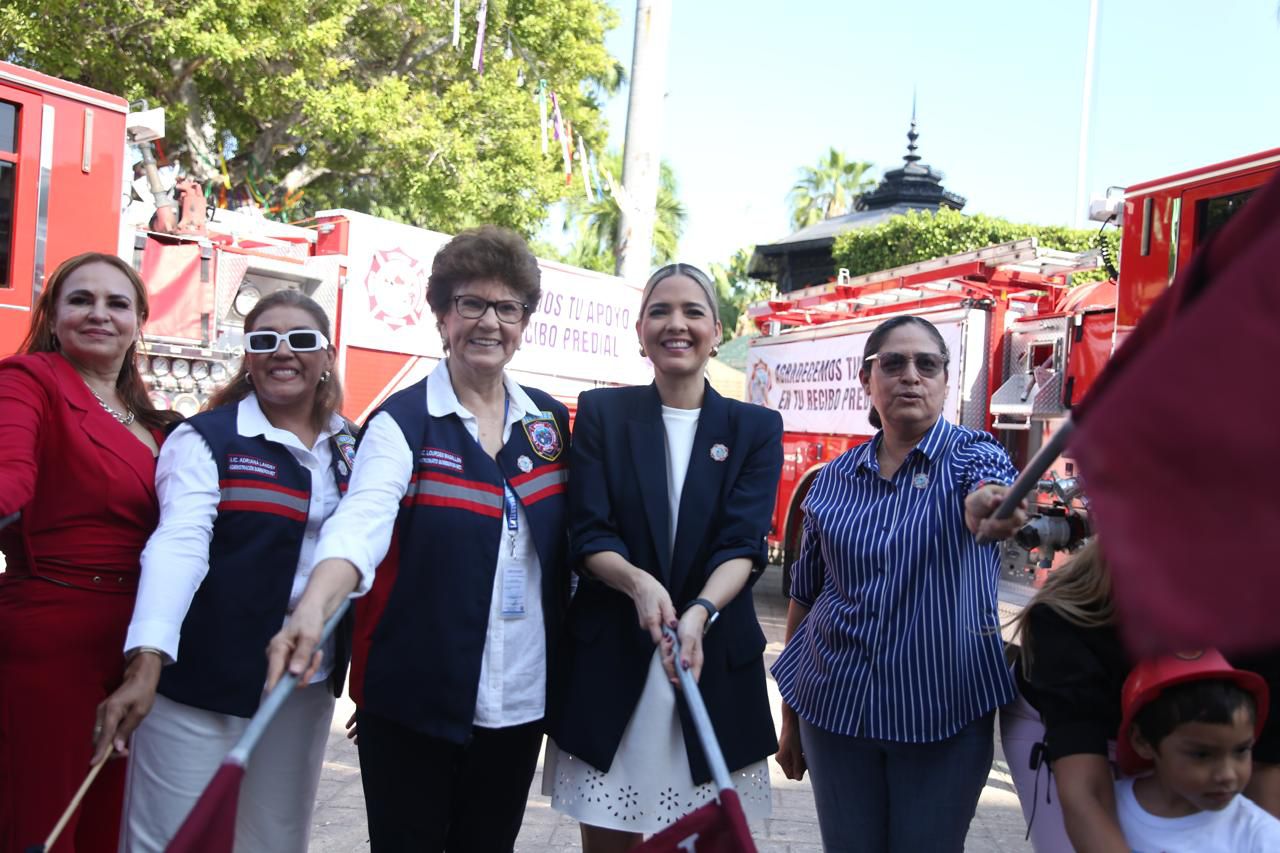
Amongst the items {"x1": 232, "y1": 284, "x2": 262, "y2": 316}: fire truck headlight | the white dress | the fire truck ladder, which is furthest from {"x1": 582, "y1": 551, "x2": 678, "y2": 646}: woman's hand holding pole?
{"x1": 232, "y1": 284, "x2": 262, "y2": 316}: fire truck headlight

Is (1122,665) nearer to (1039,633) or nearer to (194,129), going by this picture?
(1039,633)

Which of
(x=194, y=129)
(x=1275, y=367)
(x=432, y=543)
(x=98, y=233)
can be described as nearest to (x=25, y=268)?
(x=98, y=233)

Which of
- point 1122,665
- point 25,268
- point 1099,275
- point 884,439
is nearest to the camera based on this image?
point 1122,665

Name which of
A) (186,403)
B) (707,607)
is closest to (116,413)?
(707,607)

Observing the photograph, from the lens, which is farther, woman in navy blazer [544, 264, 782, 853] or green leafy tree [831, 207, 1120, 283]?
green leafy tree [831, 207, 1120, 283]

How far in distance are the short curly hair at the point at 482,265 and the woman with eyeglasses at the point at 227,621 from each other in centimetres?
50

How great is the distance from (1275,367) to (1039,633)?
1463mm

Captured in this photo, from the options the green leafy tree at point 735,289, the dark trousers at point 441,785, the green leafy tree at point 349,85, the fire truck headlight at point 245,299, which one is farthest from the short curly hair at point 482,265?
the green leafy tree at point 735,289

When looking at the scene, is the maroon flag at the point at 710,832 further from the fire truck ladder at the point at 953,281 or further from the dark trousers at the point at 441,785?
the fire truck ladder at the point at 953,281

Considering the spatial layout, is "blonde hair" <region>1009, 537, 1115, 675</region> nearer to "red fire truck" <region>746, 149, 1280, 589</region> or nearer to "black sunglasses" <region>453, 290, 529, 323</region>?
"red fire truck" <region>746, 149, 1280, 589</region>

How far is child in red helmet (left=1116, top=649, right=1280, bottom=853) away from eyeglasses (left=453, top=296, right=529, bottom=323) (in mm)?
1539

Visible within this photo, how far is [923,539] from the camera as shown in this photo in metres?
2.46

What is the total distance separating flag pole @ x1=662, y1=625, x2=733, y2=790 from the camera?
1692mm

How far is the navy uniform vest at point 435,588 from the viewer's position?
2.32m
